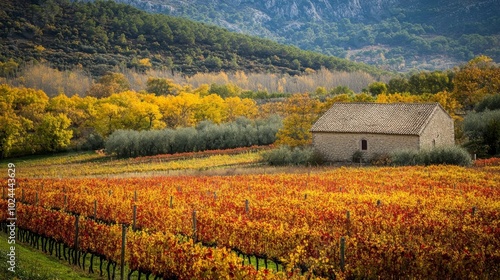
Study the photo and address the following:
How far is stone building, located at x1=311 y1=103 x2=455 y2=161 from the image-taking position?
139 ft

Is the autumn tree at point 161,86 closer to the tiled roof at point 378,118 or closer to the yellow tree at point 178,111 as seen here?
the yellow tree at point 178,111

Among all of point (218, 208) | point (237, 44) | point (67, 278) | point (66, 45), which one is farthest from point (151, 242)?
point (237, 44)

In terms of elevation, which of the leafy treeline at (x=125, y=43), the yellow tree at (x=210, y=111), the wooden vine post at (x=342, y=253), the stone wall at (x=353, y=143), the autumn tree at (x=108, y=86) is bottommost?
the wooden vine post at (x=342, y=253)

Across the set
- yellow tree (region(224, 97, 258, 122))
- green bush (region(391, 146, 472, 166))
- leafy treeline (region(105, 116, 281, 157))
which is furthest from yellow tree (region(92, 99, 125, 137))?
green bush (region(391, 146, 472, 166))

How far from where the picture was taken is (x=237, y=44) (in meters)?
158

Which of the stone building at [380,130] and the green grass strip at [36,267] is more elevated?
the stone building at [380,130]

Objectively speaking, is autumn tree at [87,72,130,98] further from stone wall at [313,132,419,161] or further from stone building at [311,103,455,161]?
stone wall at [313,132,419,161]

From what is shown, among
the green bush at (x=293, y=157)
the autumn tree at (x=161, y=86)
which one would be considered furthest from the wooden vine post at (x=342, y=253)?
the autumn tree at (x=161, y=86)

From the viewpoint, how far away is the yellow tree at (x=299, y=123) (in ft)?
160

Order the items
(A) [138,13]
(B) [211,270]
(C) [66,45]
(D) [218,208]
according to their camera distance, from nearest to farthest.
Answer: (B) [211,270] < (D) [218,208] < (C) [66,45] < (A) [138,13]

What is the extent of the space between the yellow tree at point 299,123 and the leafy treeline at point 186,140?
11982 mm

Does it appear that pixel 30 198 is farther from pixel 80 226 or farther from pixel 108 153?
pixel 108 153

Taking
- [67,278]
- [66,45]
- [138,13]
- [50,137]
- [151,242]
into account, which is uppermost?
[138,13]

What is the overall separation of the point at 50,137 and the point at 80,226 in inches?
1954
